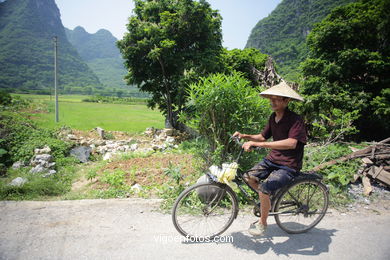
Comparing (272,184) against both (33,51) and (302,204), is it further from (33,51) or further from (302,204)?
(33,51)

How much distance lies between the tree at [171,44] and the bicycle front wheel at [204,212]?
27.6 feet

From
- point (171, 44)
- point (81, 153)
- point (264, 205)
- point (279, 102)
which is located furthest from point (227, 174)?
point (171, 44)

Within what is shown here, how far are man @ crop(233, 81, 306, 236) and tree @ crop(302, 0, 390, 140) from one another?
28.3ft

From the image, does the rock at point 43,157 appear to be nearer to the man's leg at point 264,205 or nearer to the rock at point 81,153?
the rock at point 81,153

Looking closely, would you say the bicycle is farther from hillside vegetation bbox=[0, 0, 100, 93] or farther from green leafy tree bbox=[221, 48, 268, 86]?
hillside vegetation bbox=[0, 0, 100, 93]

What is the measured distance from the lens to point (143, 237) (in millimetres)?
2895

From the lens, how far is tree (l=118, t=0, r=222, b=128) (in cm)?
1110

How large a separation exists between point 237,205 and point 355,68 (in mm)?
11907

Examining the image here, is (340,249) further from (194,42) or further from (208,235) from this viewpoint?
(194,42)

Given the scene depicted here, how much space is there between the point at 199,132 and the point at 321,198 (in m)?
2.53

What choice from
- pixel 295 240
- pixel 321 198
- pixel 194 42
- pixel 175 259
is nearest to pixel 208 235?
pixel 175 259

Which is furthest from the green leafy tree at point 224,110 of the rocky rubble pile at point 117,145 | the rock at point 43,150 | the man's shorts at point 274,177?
the rock at point 43,150

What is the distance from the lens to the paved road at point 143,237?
2602 mm

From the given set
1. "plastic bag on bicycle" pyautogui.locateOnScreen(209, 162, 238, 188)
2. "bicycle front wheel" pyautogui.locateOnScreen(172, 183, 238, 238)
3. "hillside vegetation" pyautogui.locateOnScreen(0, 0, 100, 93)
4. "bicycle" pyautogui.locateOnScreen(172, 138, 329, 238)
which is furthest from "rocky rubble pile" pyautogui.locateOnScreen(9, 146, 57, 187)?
"hillside vegetation" pyautogui.locateOnScreen(0, 0, 100, 93)
